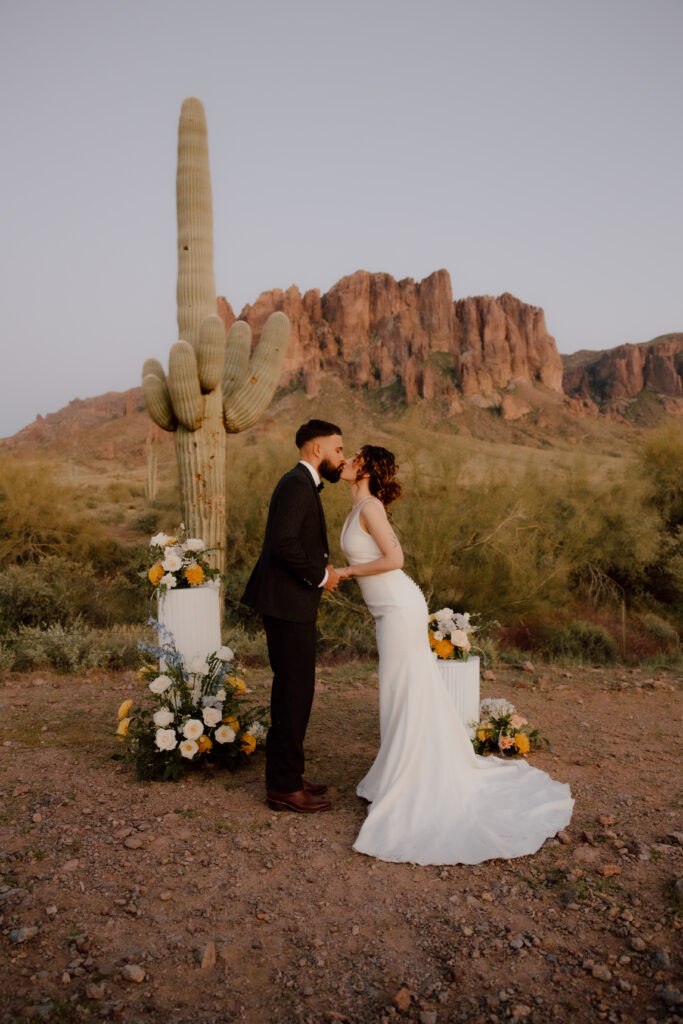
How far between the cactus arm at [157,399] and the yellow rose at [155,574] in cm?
438

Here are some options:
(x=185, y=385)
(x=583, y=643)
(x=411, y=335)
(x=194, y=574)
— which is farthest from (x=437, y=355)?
(x=194, y=574)

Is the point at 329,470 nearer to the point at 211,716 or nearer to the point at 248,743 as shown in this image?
the point at 211,716

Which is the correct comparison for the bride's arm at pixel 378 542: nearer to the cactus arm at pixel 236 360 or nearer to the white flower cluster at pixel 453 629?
the white flower cluster at pixel 453 629

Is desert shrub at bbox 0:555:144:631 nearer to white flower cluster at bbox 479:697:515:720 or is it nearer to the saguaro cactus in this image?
the saguaro cactus

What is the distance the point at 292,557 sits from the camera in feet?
13.6

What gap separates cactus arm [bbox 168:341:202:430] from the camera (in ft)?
28.6

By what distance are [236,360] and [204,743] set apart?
626cm

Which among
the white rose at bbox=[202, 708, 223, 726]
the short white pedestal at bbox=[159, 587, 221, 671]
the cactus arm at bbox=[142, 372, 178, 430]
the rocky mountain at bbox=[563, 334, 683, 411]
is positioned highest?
the rocky mountain at bbox=[563, 334, 683, 411]

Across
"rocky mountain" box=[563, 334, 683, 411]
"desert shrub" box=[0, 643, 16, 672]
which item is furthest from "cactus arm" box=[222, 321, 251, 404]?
"rocky mountain" box=[563, 334, 683, 411]

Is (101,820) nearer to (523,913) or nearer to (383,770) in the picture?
(383,770)

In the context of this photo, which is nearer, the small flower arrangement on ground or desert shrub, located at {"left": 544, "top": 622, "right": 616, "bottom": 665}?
the small flower arrangement on ground

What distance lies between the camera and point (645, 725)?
6.26m

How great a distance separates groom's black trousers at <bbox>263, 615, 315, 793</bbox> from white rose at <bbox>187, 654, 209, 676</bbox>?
710mm

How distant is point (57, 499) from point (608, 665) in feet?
40.9
